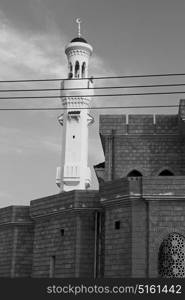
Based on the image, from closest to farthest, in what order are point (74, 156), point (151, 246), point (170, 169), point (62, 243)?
1. point (151, 246)
2. point (62, 243)
3. point (170, 169)
4. point (74, 156)

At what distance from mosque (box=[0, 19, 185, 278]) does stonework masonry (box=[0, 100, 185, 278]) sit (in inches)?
1.4

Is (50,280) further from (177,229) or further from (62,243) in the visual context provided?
(62,243)

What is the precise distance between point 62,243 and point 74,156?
605 inches

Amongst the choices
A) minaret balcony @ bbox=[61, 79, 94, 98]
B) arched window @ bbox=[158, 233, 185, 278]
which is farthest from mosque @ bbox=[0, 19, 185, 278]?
minaret balcony @ bbox=[61, 79, 94, 98]

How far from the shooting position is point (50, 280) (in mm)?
14719

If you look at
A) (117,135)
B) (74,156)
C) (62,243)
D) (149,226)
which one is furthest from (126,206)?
(74,156)

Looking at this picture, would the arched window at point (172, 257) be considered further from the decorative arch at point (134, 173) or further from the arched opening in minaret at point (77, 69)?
the arched opening in minaret at point (77, 69)

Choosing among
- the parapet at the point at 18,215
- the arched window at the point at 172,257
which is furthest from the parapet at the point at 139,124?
the arched window at the point at 172,257

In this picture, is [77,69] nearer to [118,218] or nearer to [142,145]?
[142,145]

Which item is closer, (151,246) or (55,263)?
(151,246)

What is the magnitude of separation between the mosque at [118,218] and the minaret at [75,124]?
837cm

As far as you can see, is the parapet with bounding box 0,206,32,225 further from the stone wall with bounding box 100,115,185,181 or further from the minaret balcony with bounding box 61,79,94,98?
the minaret balcony with bounding box 61,79,94,98

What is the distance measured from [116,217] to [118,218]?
5.2 inches

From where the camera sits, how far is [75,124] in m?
37.3
